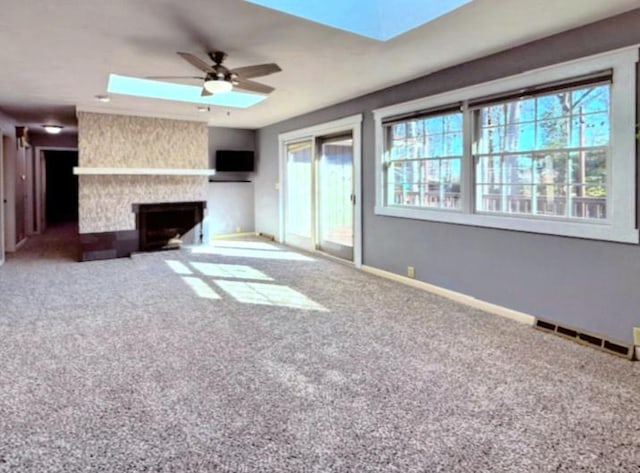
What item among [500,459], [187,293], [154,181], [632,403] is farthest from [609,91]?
[154,181]

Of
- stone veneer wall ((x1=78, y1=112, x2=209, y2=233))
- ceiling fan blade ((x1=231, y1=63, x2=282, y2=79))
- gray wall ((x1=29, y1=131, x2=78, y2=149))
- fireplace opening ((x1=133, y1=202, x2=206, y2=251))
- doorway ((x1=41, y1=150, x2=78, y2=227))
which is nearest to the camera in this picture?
ceiling fan blade ((x1=231, y1=63, x2=282, y2=79))

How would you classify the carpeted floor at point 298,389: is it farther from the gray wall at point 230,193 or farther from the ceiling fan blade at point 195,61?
the gray wall at point 230,193

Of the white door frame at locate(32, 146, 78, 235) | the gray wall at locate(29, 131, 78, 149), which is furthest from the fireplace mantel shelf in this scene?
the white door frame at locate(32, 146, 78, 235)

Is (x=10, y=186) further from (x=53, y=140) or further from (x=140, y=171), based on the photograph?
(x=53, y=140)

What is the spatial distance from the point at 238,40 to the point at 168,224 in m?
4.57

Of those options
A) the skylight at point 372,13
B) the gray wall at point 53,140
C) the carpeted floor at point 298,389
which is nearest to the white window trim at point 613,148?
the carpeted floor at point 298,389

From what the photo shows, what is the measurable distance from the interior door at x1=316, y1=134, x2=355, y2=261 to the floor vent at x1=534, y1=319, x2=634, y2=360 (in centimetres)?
314

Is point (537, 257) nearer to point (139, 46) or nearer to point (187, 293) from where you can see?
point (187, 293)

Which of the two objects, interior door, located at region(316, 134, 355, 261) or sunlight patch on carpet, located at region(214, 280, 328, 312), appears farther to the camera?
interior door, located at region(316, 134, 355, 261)

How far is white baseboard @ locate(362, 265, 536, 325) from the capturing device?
12.6 ft

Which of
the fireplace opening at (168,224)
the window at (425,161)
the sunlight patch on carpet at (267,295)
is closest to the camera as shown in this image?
the sunlight patch on carpet at (267,295)

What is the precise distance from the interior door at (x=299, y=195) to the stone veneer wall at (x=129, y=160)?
5.11ft

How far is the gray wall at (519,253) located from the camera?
3144 millimetres

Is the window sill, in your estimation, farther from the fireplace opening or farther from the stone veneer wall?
the stone veneer wall
